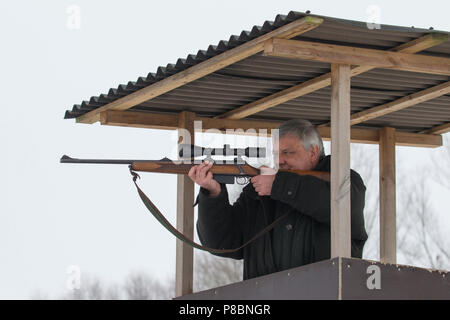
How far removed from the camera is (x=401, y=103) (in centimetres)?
927

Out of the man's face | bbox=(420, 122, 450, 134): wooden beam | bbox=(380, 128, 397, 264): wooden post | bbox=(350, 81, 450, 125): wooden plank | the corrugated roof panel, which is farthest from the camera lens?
bbox=(420, 122, 450, 134): wooden beam

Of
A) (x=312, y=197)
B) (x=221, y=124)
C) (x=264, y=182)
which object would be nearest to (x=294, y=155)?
(x=264, y=182)

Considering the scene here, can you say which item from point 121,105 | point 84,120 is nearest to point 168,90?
point 121,105

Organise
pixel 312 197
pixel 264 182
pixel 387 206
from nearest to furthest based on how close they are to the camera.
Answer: pixel 312 197
pixel 264 182
pixel 387 206

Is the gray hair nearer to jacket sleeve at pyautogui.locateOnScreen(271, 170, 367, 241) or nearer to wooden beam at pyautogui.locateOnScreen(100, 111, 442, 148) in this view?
jacket sleeve at pyautogui.locateOnScreen(271, 170, 367, 241)

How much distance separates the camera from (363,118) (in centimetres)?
966

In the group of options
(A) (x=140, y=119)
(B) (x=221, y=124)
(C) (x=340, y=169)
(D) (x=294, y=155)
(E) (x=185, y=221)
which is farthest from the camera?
(B) (x=221, y=124)

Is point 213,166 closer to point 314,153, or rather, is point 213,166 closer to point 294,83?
point 314,153

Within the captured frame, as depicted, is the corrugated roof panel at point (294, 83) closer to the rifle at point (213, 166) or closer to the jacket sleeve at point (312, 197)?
the rifle at point (213, 166)

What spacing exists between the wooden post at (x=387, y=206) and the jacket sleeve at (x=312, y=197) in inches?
85.4

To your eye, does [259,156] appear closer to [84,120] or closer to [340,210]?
[340,210]

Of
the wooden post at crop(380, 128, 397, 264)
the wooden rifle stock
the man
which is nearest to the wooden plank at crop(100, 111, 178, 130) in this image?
the wooden rifle stock

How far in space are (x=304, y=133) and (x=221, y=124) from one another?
1.54 metres

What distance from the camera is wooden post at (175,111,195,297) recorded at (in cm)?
939
